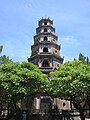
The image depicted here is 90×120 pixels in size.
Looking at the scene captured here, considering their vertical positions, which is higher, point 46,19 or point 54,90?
point 46,19

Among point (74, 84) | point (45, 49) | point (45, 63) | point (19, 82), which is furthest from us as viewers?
point (45, 49)

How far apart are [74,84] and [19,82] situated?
6.15 meters

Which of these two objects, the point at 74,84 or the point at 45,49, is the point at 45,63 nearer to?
the point at 45,49

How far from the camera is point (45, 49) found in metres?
36.6

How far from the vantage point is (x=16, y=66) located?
26.5 meters

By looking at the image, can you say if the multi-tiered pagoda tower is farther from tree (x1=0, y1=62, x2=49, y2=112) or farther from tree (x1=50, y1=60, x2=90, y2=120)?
tree (x1=50, y1=60, x2=90, y2=120)

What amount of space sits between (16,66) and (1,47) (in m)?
7.74

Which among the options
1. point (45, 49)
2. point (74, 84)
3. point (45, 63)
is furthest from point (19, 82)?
point (45, 49)

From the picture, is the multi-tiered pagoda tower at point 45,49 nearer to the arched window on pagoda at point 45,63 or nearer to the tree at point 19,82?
the arched window on pagoda at point 45,63

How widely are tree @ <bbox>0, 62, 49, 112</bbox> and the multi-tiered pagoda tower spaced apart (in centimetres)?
888

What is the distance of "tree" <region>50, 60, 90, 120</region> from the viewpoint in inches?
910

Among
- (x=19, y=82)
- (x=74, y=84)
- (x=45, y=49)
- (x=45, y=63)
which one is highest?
(x=45, y=49)

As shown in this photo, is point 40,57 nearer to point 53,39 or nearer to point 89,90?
point 53,39

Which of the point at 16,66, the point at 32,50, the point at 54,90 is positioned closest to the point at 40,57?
the point at 32,50
